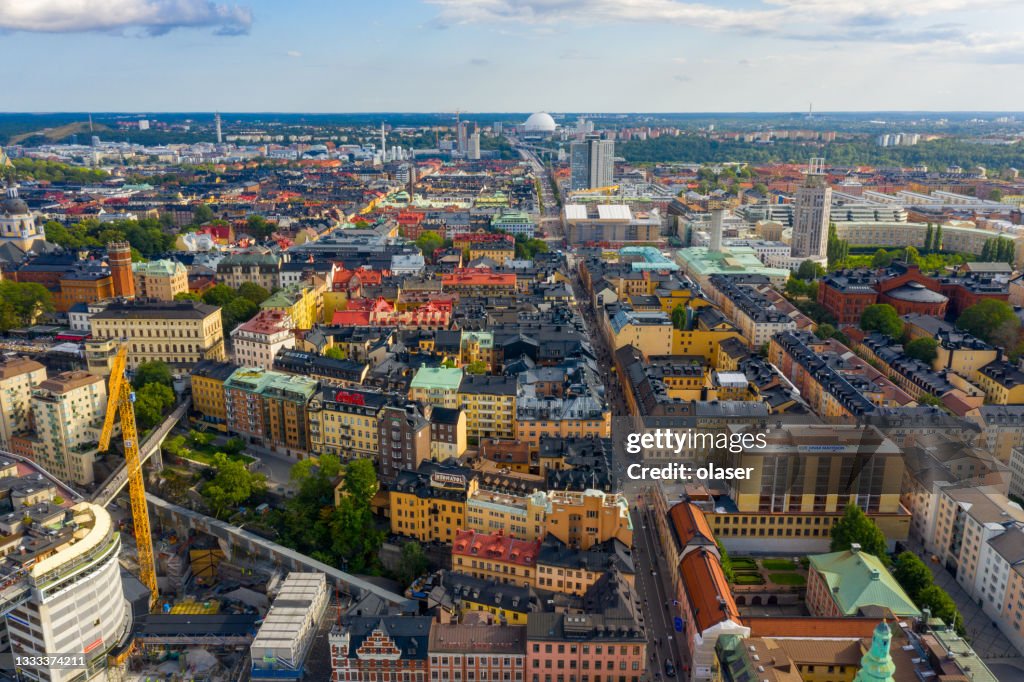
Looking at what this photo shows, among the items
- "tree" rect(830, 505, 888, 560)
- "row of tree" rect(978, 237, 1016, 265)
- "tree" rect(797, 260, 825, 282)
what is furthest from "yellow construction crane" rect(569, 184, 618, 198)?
"tree" rect(830, 505, 888, 560)

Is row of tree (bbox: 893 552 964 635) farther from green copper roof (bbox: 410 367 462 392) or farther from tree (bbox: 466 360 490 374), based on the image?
tree (bbox: 466 360 490 374)

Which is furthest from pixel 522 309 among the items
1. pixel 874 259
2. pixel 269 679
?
pixel 874 259

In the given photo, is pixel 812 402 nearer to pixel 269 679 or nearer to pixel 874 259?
pixel 269 679

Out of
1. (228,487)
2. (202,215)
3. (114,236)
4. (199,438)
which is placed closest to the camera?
(228,487)

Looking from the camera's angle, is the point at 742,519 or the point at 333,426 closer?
the point at 742,519

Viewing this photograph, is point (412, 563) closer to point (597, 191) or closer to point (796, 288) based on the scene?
point (796, 288)

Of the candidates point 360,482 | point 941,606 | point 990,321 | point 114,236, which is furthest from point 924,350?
point 114,236

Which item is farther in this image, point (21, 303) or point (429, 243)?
point (429, 243)
